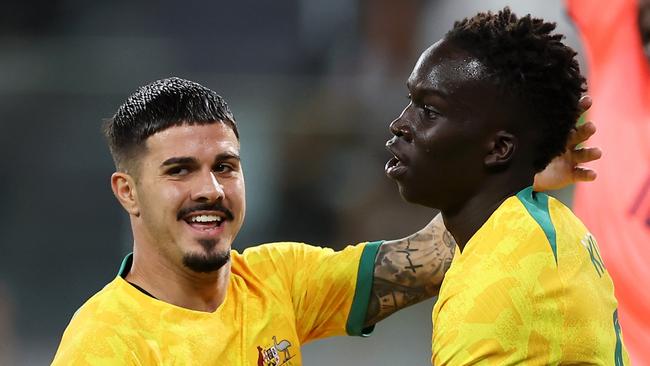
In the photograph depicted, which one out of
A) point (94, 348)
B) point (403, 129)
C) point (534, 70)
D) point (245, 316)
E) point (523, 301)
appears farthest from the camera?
point (245, 316)

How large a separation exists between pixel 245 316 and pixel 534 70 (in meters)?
0.96

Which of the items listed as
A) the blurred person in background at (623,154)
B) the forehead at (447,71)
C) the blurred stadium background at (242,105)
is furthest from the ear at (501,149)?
the blurred stadium background at (242,105)

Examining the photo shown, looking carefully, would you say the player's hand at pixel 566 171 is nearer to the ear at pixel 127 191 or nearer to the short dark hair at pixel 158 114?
the short dark hair at pixel 158 114

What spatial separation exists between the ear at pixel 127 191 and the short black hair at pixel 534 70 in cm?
89

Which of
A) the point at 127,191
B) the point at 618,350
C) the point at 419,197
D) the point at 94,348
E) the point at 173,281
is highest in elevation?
the point at 127,191

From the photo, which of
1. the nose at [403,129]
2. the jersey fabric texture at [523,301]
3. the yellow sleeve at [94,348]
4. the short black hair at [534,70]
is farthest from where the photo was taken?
the yellow sleeve at [94,348]

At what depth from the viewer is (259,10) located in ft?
22.1

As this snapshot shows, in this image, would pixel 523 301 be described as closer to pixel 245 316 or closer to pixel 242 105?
pixel 245 316

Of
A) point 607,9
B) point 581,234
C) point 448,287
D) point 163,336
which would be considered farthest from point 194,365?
point 607,9

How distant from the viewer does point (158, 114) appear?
2566 millimetres

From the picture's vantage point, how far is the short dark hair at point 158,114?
2561 mm

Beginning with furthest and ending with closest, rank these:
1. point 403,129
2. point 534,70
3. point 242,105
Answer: point 242,105 < point 403,129 < point 534,70

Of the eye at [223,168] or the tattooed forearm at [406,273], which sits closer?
the eye at [223,168]

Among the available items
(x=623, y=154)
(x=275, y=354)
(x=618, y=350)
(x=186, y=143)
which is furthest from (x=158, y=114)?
(x=623, y=154)
